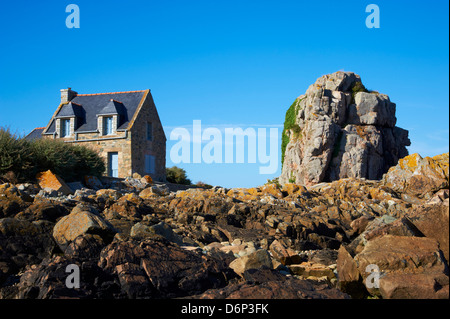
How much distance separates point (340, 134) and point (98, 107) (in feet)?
60.8

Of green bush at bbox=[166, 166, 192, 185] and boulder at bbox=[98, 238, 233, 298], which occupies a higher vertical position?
green bush at bbox=[166, 166, 192, 185]

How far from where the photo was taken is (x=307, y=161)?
32.8m

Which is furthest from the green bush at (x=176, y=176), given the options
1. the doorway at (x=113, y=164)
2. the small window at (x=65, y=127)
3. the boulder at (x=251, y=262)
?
the boulder at (x=251, y=262)

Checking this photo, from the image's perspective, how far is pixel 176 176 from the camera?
1398 inches

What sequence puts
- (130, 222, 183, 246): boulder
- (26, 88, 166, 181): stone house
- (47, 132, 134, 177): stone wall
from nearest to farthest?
(130, 222, 183, 246): boulder
(47, 132, 134, 177): stone wall
(26, 88, 166, 181): stone house

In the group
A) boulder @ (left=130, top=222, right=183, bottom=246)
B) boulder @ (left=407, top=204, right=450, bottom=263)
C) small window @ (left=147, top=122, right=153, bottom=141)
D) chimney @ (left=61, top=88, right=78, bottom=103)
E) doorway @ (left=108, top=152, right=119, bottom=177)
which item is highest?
chimney @ (left=61, top=88, right=78, bottom=103)

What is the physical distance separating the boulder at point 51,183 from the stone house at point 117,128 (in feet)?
38.2

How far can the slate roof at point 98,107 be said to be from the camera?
30795 millimetres

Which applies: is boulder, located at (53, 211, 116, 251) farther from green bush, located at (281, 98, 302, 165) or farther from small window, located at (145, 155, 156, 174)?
green bush, located at (281, 98, 302, 165)

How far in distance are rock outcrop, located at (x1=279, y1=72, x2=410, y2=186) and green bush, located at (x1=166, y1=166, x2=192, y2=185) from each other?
26.4 ft

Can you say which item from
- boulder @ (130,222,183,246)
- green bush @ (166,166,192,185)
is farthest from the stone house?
boulder @ (130,222,183,246)

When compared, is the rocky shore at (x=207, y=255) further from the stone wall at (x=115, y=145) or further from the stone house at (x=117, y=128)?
the stone house at (x=117, y=128)

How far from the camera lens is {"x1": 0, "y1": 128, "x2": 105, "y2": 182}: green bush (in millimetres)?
17016
